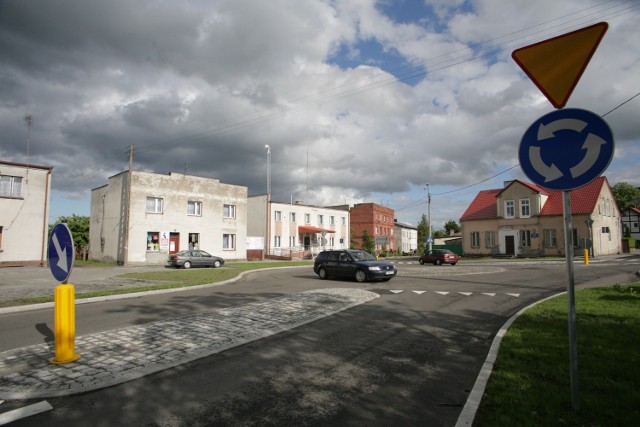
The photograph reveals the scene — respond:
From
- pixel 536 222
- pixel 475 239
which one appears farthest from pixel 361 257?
pixel 475 239

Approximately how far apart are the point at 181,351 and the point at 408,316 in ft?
16.5

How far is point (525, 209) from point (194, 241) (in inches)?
1337

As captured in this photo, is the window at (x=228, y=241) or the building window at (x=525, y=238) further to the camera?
the building window at (x=525, y=238)

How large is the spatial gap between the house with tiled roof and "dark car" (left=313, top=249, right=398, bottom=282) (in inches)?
1101

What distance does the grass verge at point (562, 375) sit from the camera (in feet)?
11.8

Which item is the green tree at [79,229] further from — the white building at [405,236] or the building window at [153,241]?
the white building at [405,236]

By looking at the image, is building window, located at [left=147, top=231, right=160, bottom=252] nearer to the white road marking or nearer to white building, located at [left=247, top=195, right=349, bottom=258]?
white building, located at [left=247, top=195, right=349, bottom=258]

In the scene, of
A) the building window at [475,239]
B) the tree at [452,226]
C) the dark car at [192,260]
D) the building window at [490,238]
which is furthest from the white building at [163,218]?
the tree at [452,226]

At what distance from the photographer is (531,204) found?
41281mm

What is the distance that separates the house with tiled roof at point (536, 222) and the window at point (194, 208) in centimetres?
3006

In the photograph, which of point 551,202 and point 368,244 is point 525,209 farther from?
point 368,244

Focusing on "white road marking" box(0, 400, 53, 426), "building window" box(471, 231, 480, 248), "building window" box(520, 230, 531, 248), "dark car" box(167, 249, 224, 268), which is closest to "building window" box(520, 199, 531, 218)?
"building window" box(520, 230, 531, 248)

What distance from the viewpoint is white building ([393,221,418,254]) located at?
83.4 meters

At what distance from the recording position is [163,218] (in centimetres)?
3362
